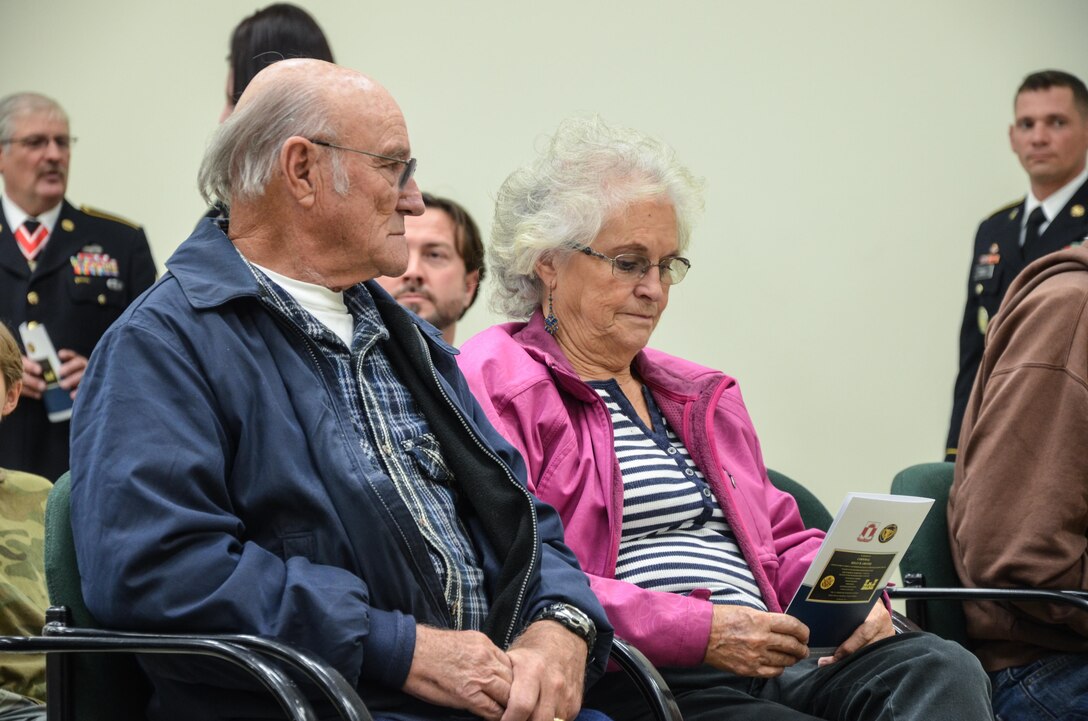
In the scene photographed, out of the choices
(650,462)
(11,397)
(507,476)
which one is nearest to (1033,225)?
(650,462)

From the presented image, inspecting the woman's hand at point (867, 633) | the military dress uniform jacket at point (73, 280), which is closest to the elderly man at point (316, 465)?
the woman's hand at point (867, 633)

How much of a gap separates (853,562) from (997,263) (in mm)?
2416

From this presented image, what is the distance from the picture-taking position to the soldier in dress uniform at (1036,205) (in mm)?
4066

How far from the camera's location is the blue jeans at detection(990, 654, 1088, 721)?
233 centimetres

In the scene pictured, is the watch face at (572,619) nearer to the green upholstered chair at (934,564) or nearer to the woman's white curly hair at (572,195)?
the woman's white curly hair at (572,195)

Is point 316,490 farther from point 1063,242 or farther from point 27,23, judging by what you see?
point 27,23

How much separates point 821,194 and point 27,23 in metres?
2.86

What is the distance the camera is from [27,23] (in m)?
4.64

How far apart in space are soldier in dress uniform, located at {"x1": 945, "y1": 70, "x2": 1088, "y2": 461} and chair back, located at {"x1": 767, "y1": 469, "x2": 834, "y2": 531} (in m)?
1.58

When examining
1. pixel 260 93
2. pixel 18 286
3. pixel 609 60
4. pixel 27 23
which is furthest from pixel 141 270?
pixel 260 93

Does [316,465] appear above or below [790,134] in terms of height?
below

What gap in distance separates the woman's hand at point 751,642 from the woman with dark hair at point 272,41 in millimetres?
1657

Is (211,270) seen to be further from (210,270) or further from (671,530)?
(671,530)

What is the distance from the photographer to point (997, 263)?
13.6 ft
